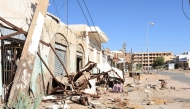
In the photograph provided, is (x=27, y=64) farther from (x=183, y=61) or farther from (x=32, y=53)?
(x=183, y=61)

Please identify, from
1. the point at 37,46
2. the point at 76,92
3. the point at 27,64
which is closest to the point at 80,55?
the point at 76,92

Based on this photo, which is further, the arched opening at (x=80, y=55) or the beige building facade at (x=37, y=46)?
the arched opening at (x=80, y=55)

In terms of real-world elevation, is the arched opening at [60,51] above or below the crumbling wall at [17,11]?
below

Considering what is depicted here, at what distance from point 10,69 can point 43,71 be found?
90.7 inches

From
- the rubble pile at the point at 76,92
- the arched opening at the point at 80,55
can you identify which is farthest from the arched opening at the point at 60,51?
the arched opening at the point at 80,55

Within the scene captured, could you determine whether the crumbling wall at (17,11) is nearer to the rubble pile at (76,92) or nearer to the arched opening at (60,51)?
the rubble pile at (76,92)

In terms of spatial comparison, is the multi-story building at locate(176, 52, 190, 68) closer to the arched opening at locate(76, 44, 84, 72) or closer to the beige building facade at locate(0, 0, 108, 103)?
the arched opening at locate(76, 44, 84, 72)

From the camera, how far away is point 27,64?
6.42m

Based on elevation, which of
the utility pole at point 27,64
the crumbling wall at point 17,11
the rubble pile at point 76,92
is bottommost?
the rubble pile at point 76,92

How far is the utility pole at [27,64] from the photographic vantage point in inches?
239

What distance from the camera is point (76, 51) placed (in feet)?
55.2

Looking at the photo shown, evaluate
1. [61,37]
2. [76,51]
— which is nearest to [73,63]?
[76,51]

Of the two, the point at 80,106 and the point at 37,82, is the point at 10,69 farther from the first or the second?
the point at 80,106

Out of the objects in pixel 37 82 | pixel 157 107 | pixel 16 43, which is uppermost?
pixel 16 43
